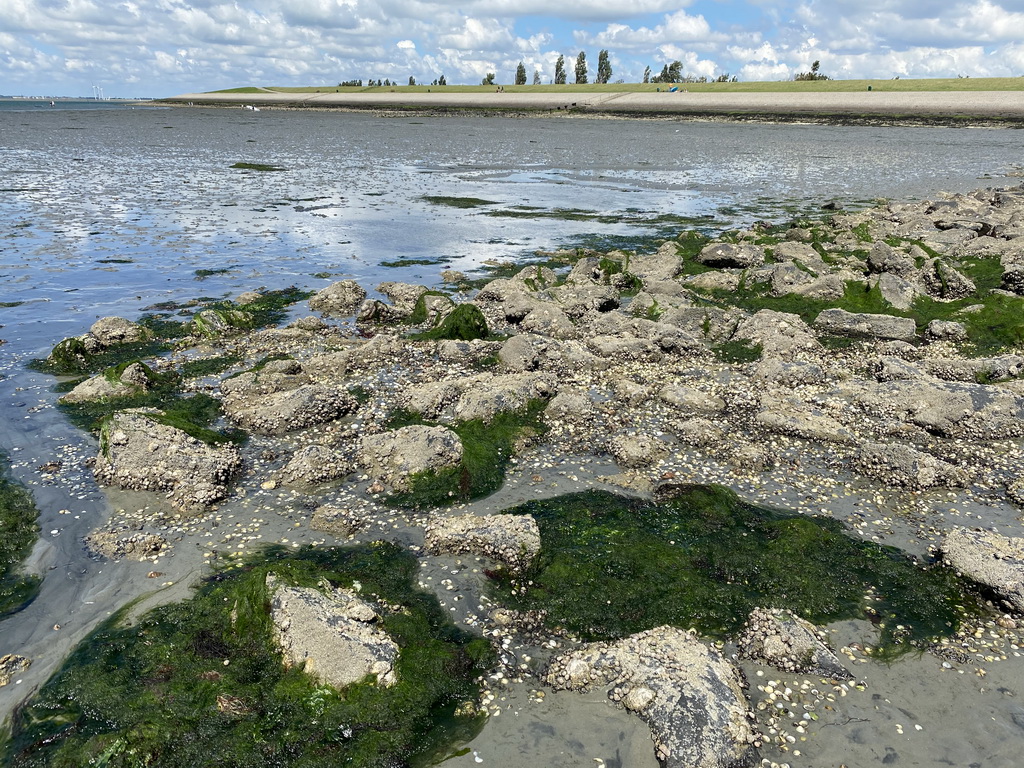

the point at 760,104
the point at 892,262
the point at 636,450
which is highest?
the point at 760,104

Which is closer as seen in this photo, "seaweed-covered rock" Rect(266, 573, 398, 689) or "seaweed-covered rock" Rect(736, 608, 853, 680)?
"seaweed-covered rock" Rect(266, 573, 398, 689)

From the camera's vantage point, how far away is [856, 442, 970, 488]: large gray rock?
40.1 feet

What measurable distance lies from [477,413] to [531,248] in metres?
18.8

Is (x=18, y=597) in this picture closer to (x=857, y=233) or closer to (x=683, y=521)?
(x=683, y=521)

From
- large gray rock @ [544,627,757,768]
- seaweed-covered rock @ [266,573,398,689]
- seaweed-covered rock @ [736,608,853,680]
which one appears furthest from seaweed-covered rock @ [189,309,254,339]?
seaweed-covered rock @ [736,608,853,680]

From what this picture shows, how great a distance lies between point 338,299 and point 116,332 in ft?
23.0

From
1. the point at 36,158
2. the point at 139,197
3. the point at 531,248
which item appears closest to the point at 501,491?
the point at 531,248

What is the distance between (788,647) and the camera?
8.42 metres

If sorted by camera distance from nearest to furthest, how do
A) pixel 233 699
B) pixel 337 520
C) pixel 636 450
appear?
1. pixel 233 699
2. pixel 337 520
3. pixel 636 450

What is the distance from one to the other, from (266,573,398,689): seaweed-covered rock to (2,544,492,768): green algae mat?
15 cm

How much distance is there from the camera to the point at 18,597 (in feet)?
30.3

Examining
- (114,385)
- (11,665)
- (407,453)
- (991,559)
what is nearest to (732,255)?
(991,559)

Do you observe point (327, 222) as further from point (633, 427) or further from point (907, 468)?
point (907, 468)

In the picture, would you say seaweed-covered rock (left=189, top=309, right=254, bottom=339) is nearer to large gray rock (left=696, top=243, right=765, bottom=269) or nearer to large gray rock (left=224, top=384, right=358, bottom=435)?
large gray rock (left=224, top=384, right=358, bottom=435)
